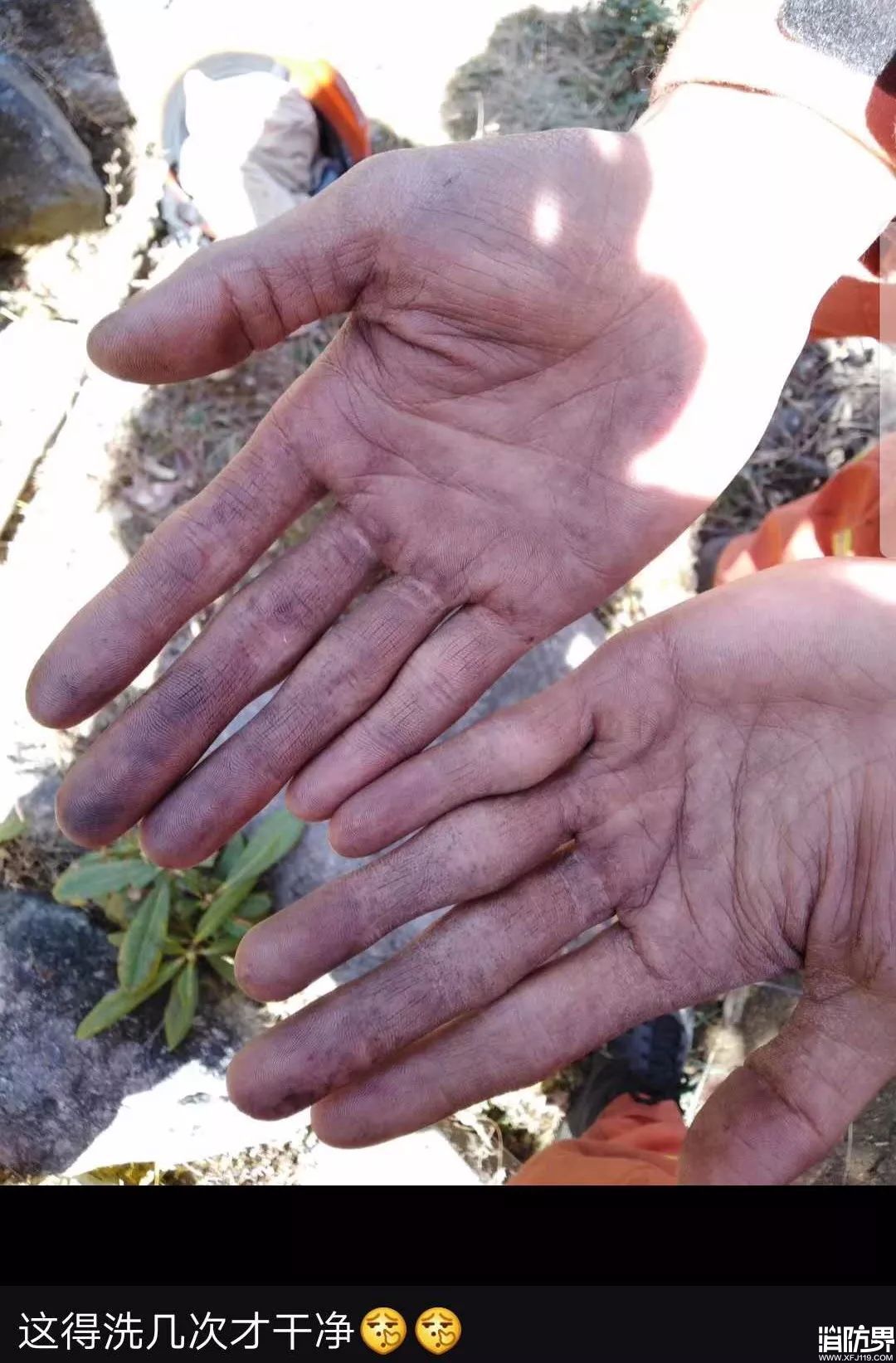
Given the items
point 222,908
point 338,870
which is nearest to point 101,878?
point 222,908

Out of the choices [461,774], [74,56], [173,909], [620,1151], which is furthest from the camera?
[74,56]

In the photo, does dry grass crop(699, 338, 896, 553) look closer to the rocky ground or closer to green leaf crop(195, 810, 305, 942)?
the rocky ground

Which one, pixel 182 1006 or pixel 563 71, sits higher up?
pixel 563 71

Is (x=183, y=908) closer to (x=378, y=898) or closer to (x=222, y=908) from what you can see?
(x=222, y=908)

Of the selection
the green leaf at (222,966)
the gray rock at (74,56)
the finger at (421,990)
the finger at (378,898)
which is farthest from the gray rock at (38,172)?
the finger at (421,990)

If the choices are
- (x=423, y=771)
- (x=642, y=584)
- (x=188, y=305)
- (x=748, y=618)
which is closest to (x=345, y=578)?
(x=423, y=771)

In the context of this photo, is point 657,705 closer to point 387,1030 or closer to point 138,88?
point 387,1030
